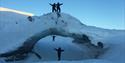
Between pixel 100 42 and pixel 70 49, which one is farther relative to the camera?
pixel 70 49

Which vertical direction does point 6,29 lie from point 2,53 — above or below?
above

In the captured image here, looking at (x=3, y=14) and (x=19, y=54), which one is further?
(x=3, y=14)

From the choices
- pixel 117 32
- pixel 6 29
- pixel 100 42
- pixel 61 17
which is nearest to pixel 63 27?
pixel 61 17

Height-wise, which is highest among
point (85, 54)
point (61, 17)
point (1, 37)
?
point (61, 17)

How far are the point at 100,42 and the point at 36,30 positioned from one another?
15.9 feet

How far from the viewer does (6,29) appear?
897 inches

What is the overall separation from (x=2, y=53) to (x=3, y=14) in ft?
40.8

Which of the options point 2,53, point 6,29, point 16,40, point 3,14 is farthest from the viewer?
point 3,14

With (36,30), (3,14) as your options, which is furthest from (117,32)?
(3,14)

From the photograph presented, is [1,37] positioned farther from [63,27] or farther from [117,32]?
[117,32]

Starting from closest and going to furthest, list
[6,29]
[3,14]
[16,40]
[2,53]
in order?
1. [2,53]
2. [16,40]
3. [6,29]
4. [3,14]

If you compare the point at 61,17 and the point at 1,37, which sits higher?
the point at 61,17

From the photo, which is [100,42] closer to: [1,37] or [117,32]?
[117,32]

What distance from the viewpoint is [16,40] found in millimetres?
21250
